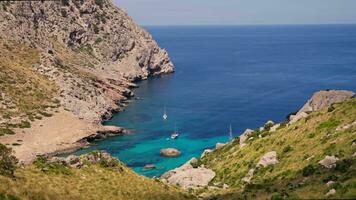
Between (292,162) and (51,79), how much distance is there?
105 m

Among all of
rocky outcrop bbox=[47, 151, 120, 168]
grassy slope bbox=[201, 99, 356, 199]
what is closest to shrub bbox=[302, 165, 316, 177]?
grassy slope bbox=[201, 99, 356, 199]

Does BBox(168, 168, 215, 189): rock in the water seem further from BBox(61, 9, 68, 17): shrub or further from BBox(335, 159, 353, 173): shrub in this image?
BBox(61, 9, 68, 17): shrub

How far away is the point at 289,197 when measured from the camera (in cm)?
3375

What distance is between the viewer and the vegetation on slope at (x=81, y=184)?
38.6 meters

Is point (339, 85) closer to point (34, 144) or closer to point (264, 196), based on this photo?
point (34, 144)

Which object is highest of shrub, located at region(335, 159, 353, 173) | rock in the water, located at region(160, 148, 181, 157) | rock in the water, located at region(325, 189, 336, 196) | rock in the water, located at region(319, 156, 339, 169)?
shrub, located at region(335, 159, 353, 173)

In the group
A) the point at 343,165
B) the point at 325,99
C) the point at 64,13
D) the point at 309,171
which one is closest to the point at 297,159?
the point at 309,171

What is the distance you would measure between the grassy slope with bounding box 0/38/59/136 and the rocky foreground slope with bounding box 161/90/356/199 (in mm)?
60598

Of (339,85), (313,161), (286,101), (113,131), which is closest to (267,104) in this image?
(286,101)

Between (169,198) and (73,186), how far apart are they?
335 inches

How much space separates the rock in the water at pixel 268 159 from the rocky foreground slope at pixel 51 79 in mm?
54854

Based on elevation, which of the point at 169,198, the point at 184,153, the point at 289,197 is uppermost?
the point at 289,197

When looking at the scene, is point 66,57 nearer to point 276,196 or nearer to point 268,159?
point 268,159

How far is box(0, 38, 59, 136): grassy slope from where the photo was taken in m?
119
